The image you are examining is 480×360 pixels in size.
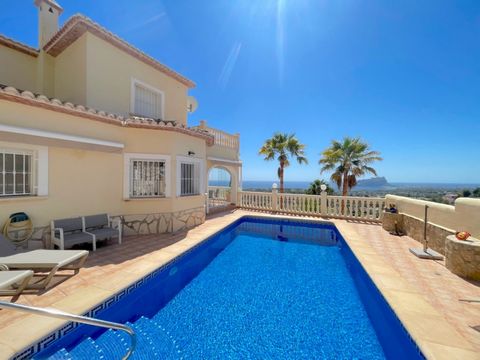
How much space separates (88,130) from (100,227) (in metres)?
3.69

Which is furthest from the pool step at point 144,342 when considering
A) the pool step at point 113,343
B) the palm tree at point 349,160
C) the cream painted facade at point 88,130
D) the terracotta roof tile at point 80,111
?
the palm tree at point 349,160

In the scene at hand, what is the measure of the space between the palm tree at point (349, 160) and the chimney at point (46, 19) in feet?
61.9

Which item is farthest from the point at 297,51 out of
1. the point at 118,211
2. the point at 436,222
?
the point at 118,211

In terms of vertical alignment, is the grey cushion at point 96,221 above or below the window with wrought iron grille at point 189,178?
below

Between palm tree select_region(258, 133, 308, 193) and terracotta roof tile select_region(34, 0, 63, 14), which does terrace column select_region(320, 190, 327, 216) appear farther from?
terracotta roof tile select_region(34, 0, 63, 14)

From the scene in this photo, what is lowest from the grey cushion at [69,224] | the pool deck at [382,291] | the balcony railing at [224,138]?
the pool deck at [382,291]

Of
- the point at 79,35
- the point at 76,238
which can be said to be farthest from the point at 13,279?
the point at 79,35

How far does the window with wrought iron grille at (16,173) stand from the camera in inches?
237

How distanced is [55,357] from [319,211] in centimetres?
1358

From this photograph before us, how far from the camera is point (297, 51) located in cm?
1365

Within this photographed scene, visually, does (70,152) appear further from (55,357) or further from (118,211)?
(55,357)

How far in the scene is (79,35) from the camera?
30.0 ft

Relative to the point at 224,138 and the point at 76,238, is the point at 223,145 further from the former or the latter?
the point at 76,238

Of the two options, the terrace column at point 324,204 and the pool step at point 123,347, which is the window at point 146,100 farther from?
the terrace column at point 324,204
